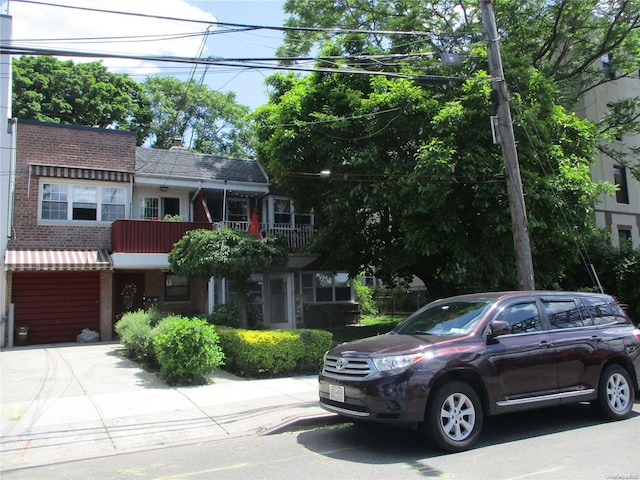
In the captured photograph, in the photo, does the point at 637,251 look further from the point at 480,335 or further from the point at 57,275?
the point at 57,275

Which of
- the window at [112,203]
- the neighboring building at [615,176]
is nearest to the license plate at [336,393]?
the window at [112,203]

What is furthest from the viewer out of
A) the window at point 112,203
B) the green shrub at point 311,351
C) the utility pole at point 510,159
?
the window at point 112,203

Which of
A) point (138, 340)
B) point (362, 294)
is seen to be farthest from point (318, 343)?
point (362, 294)

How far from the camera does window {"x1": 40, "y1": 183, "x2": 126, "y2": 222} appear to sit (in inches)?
656

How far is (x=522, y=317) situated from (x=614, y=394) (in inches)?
73.0

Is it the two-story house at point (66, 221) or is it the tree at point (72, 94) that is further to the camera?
the tree at point (72, 94)

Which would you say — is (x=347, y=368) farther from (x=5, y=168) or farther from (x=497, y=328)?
(x=5, y=168)

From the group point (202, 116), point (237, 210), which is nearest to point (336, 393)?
point (237, 210)

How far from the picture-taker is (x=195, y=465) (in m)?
5.49

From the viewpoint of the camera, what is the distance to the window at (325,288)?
68.7 feet

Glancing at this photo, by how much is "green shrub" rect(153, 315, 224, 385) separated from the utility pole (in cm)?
621

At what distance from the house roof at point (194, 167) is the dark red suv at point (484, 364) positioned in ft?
44.0

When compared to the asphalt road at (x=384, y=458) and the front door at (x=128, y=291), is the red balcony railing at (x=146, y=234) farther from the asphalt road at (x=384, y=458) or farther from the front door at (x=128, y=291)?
the asphalt road at (x=384, y=458)

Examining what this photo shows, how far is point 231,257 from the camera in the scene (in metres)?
12.9
